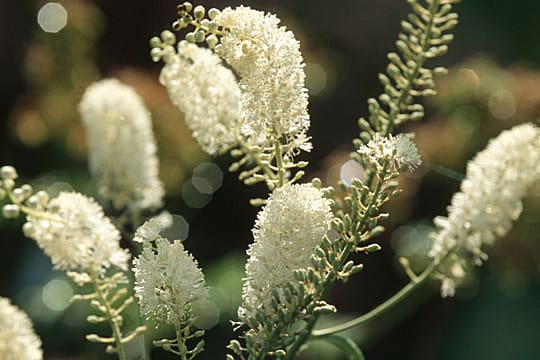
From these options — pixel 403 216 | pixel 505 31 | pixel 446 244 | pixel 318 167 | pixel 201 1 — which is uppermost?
pixel 201 1

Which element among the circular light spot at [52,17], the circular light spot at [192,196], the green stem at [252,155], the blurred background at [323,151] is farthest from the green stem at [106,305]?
the circular light spot at [52,17]

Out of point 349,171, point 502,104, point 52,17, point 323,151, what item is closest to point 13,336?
point 349,171

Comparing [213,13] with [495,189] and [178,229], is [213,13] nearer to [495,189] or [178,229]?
[495,189]

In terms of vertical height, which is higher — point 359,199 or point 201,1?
point 201,1

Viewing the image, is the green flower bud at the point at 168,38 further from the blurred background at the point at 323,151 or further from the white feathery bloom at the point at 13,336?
the blurred background at the point at 323,151

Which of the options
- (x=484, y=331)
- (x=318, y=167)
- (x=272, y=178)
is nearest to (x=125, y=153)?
(x=272, y=178)

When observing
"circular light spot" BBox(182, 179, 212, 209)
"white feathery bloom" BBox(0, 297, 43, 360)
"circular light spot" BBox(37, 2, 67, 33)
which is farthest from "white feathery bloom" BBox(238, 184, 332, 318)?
"circular light spot" BBox(37, 2, 67, 33)

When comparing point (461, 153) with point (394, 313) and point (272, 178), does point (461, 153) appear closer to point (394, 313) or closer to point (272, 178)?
point (394, 313)
